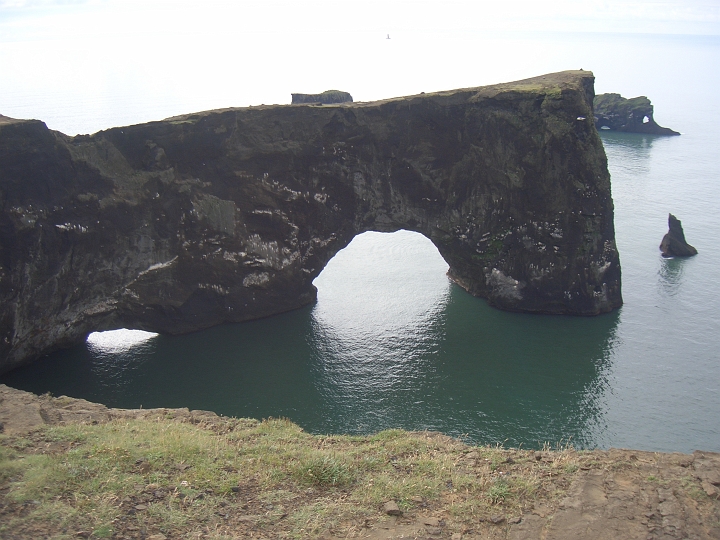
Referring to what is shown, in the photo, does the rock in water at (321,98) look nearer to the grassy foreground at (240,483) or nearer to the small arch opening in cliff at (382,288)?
the small arch opening in cliff at (382,288)

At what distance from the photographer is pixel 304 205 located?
4356cm

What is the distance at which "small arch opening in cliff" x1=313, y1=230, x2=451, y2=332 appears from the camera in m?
42.3

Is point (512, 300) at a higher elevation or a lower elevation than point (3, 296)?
lower

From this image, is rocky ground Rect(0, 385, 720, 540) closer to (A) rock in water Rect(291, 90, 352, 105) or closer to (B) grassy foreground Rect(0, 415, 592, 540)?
(B) grassy foreground Rect(0, 415, 592, 540)

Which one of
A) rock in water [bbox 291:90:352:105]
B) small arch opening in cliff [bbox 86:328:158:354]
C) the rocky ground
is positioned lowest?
small arch opening in cliff [bbox 86:328:158:354]

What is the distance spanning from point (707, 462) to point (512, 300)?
26997mm

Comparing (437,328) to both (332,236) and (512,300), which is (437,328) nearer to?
(512,300)

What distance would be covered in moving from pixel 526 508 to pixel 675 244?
44275 millimetres

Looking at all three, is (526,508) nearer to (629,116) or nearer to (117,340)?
(117,340)

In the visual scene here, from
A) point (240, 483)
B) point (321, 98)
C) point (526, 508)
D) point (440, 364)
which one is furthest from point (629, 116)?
point (240, 483)

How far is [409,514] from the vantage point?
14984 millimetres

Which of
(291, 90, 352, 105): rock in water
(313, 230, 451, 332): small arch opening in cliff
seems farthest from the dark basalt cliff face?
(291, 90, 352, 105): rock in water

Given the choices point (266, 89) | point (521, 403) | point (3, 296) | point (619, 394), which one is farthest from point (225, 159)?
point (266, 89)

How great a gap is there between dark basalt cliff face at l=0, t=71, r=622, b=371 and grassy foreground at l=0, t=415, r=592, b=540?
21.1m
